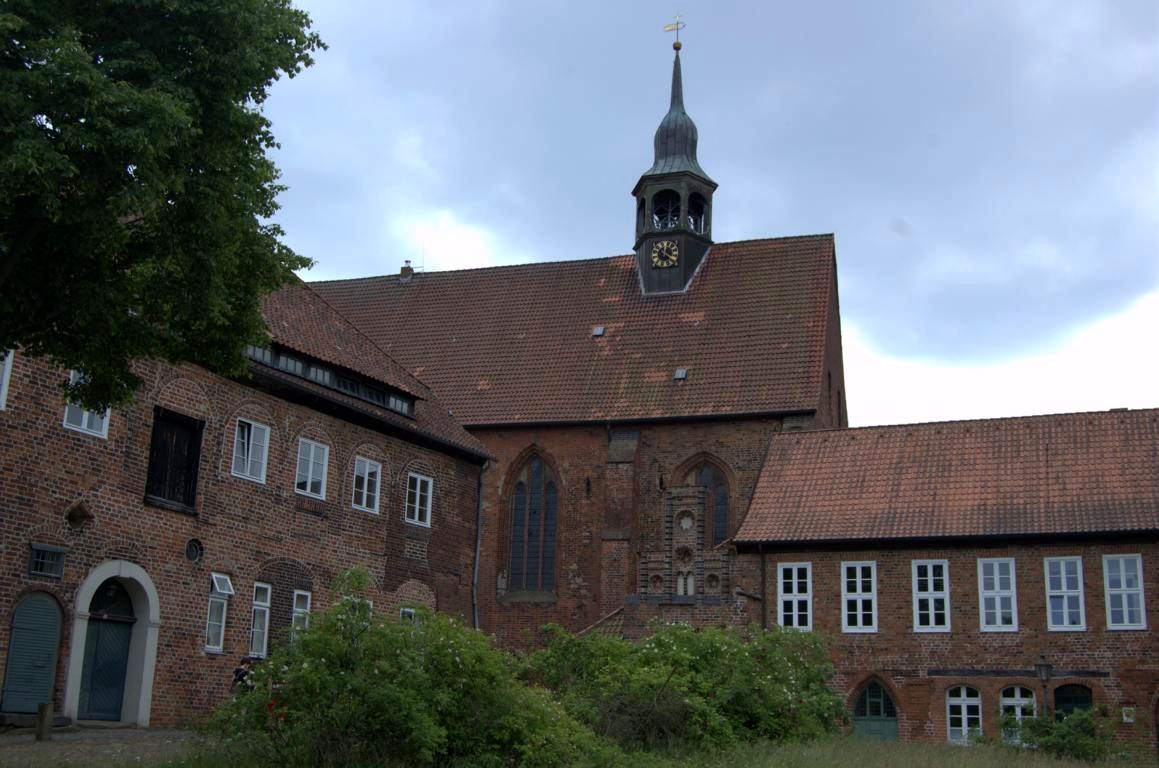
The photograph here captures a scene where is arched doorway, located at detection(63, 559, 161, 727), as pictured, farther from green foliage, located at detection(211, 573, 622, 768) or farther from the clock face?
the clock face

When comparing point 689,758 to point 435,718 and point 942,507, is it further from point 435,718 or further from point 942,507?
point 942,507

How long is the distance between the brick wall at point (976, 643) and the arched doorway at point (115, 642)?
1289 cm

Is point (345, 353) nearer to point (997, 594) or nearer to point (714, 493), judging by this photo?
point (714, 493)

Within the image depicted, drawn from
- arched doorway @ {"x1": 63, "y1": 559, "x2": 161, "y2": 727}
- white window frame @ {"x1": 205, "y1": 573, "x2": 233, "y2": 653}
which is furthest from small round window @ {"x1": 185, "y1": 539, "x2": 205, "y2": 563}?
arched doorway @ {"x1": 63, "y1": 559, "x2": 161, "y2": 727}

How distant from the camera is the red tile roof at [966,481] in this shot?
28.1m

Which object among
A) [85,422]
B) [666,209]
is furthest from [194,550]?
[666,209]

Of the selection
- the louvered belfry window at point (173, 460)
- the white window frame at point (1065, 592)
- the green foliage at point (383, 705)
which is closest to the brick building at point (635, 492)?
the white window frame at point (1065, 592)

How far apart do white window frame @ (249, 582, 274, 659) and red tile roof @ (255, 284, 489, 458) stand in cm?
399

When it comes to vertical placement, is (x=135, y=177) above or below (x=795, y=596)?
above

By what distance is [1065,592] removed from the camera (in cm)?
2748

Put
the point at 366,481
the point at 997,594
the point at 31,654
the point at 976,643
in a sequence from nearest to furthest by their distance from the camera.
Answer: the point at 31,654
the point at 976,643
the point at 997,594
the point at 366,481

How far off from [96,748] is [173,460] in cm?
709

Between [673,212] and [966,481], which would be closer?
[966,481]

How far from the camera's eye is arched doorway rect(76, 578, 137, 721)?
852 inches
